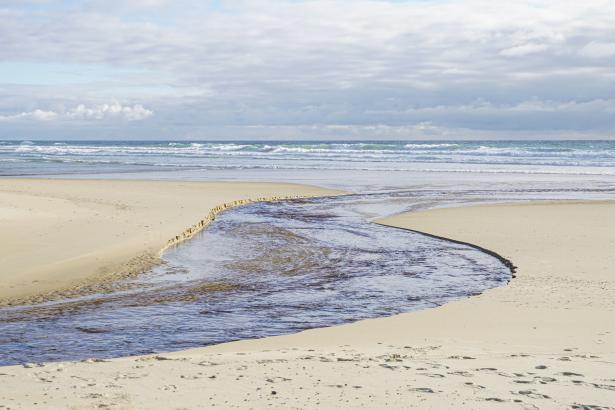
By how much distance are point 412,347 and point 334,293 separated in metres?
3.83

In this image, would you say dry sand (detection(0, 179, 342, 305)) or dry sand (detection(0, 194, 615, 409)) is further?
dry sand (detection(0, 179, 342, 305))

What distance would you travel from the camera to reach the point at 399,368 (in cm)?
667

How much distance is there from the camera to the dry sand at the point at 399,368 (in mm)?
5703

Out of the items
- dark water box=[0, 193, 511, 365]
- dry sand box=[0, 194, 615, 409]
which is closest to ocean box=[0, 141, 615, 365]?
dark water box=[0, 193, 511, 365]

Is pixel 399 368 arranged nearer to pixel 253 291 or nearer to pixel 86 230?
pixel 253 291

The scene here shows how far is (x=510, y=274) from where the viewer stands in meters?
13.0

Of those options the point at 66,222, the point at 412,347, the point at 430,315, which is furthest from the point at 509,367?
the point at 66,222

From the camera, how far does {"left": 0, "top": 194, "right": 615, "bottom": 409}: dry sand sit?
5703 mm

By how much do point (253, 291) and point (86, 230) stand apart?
290 inches

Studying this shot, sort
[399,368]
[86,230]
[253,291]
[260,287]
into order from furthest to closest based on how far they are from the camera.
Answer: [86,230] < [260,287] < [253,291] < [399,368]

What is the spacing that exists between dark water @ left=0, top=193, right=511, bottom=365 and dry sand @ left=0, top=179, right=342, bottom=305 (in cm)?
75

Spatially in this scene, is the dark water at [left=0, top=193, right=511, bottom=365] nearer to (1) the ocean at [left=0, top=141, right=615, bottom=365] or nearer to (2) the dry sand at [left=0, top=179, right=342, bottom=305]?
(1) the ocean at [left=0, top=141, right=615, bottom=365]

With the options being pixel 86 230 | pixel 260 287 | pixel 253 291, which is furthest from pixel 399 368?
pixel 86 230

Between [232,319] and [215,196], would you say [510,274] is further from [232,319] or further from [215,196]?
[215,196]
